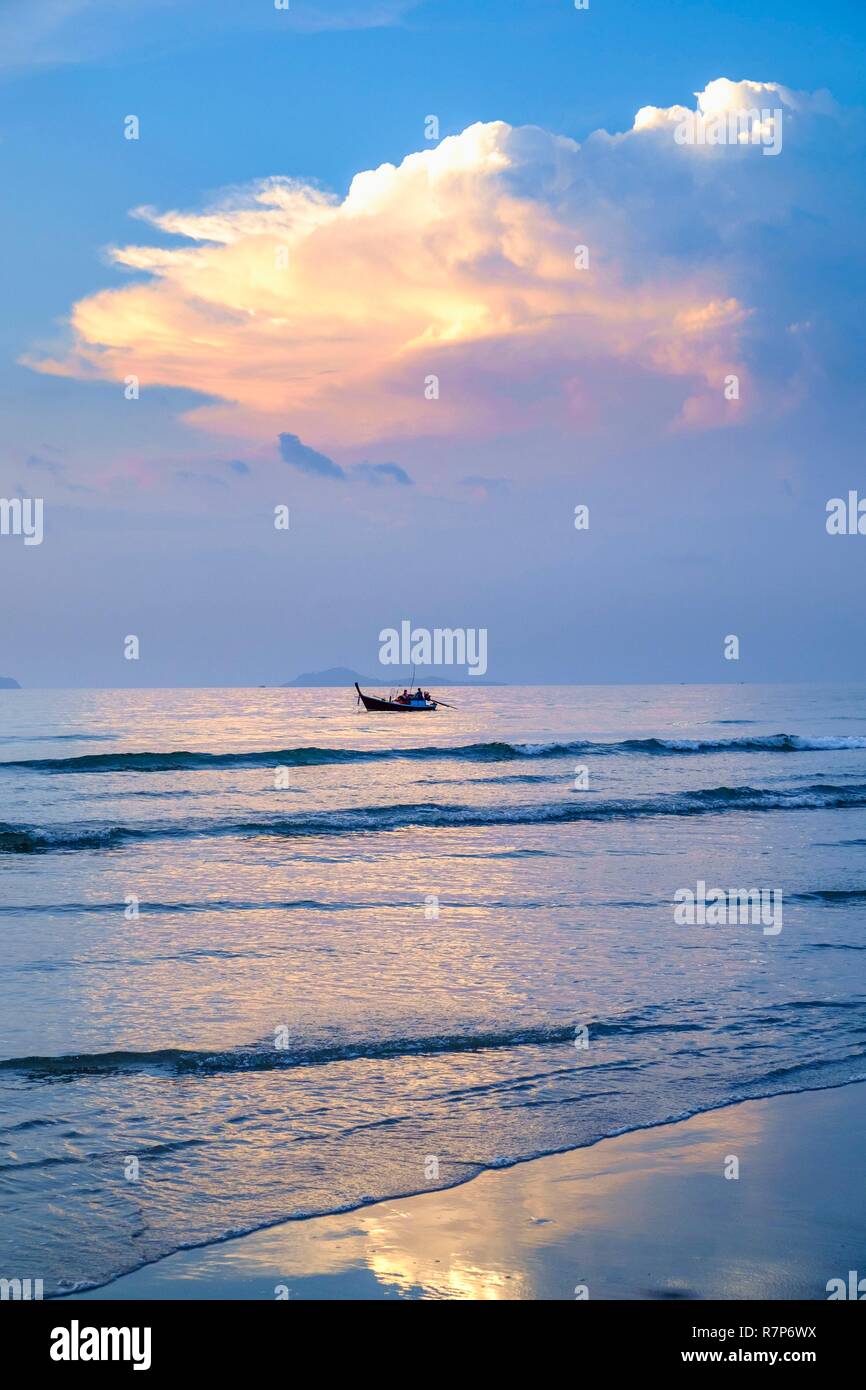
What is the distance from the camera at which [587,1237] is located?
5.85m

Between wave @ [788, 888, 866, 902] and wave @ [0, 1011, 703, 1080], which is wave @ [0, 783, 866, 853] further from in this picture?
wave @ [0, 1011, 703, 1080]

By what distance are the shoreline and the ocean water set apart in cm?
28

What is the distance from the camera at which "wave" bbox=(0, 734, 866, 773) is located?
43250 mm

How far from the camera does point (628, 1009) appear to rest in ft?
35.3

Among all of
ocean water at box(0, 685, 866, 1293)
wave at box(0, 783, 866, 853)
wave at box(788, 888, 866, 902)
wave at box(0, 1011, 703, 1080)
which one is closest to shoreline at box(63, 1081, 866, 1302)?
ocean water at box(0, 685, 866, 1293)

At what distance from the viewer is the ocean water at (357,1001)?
6789 millimetres

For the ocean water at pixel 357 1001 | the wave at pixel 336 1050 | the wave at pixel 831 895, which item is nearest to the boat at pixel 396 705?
the ocean water at pixel 357 1001

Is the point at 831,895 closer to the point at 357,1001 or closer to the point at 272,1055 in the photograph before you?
the point at 357,1001

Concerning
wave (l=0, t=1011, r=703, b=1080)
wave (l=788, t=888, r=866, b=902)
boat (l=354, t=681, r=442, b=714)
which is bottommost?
wave (l=0, t=1011, r=703, b=1080)

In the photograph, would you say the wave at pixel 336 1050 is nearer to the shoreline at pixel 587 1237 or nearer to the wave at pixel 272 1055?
the wave at pixel 272 1055

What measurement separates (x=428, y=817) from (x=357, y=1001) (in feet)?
63.1
